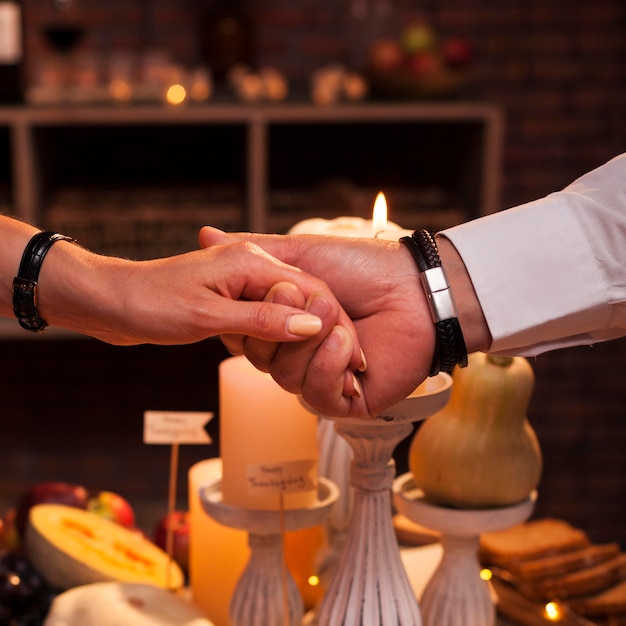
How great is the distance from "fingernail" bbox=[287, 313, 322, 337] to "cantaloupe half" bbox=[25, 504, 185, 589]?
340mm

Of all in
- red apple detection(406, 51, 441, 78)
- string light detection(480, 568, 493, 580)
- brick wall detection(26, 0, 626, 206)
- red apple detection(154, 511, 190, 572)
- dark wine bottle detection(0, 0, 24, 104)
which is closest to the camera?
string light detection(480, 568, 493, 580)

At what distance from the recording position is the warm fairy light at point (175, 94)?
2.51 m

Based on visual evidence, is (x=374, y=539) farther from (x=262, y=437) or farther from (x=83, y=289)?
(x=83, y=289)

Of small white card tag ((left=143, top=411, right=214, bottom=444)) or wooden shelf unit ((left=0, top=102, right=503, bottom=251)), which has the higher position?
wooden shelf unit ((left=0, top=102, right=503, bottom=251))

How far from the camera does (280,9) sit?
2805 millimetres

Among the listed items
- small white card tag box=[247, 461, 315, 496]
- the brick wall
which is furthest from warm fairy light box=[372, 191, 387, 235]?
the brick wall

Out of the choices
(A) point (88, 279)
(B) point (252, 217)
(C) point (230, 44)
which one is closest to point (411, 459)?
(A) point (88, 279)

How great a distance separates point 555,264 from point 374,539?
0.30 meters

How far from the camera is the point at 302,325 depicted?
2.67 feet

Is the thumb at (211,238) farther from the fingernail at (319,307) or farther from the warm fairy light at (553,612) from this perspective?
the warm fairy light at (553,612)

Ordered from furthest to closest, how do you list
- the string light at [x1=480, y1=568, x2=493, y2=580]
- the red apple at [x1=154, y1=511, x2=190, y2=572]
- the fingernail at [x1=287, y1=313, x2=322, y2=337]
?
the red apple at [x1=154, y1=511, x2=190, y2=572]
the string light at [x1=480, y1=568, x2=493, y2=580]
the fingernail at [x1=287, y1=313, x2=322, y2=337]

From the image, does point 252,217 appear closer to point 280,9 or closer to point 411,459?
point 280,9

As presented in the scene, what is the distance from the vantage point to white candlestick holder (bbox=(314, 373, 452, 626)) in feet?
2.68

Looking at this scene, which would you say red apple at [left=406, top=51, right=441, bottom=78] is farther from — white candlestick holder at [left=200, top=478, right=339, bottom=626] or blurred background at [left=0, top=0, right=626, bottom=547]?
white candlestick holder at [left=200, top=478, right=339, bottom=626]
